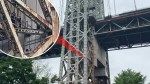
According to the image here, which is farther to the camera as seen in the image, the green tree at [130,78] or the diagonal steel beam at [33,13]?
the green tree at [130,78]

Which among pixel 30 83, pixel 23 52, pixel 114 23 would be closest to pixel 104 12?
pixel 114 23

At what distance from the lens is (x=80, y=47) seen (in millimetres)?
46719

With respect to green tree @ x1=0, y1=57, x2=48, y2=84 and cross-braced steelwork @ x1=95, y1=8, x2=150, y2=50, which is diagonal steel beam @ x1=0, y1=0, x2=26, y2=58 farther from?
cross-braced steelwork @ x1=95, y1=8, x2=150, y2=50

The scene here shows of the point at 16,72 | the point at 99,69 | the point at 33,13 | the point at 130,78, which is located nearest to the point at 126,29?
the point at 99,69

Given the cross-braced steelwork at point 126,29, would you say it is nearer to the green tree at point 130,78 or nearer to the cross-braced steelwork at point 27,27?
the green tree at point 130,78

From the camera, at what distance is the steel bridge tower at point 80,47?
1682 inches

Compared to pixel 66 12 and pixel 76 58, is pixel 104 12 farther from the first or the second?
pixel 76 58

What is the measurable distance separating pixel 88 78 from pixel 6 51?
3587 centimetres

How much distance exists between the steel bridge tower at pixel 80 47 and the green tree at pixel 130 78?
4.98 meters

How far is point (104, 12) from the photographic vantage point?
56.2m

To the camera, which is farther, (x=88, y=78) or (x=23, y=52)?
(x=88, y=78)

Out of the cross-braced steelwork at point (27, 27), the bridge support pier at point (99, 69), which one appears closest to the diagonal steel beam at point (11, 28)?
the cross-braced steelwork at point (27, 27)

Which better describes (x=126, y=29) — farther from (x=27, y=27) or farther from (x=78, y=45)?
(x=27, y=27)

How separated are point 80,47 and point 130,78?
430 inches
